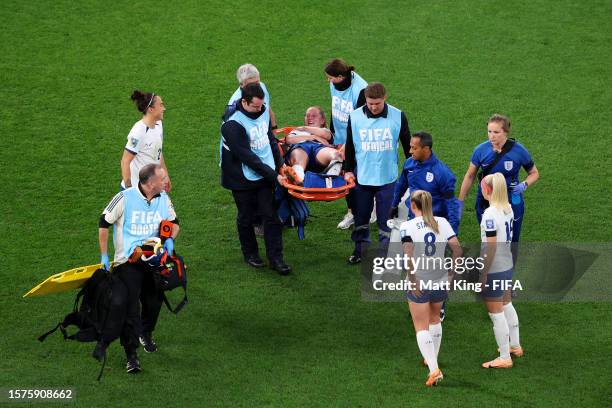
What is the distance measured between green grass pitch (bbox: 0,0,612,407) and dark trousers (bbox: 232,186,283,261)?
245 mm

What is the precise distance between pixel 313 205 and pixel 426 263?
12.2ft

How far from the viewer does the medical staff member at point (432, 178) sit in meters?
8.56

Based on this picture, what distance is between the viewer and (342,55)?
14023 millimetres

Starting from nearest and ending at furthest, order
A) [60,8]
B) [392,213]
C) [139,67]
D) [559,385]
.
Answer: [559,385], [392,213], [139,67], [60,8]

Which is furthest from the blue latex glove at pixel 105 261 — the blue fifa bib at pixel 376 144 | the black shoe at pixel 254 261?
the blue fifa bib at pixel 376 144

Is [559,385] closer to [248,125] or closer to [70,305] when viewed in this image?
[248,125]

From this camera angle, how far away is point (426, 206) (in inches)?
301

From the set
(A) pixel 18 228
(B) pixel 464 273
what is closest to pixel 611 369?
(B) pixel 464 273

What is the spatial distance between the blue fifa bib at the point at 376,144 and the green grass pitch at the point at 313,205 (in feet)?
3.42

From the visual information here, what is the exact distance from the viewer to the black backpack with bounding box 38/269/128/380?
7875 mm

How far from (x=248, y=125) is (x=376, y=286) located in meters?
1.87

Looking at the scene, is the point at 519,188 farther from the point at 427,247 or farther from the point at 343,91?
the point at 343,91

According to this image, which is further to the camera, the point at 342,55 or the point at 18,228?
the point at 342,55

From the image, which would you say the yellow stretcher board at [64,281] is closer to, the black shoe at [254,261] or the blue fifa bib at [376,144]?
the black shoe at [254,261]
